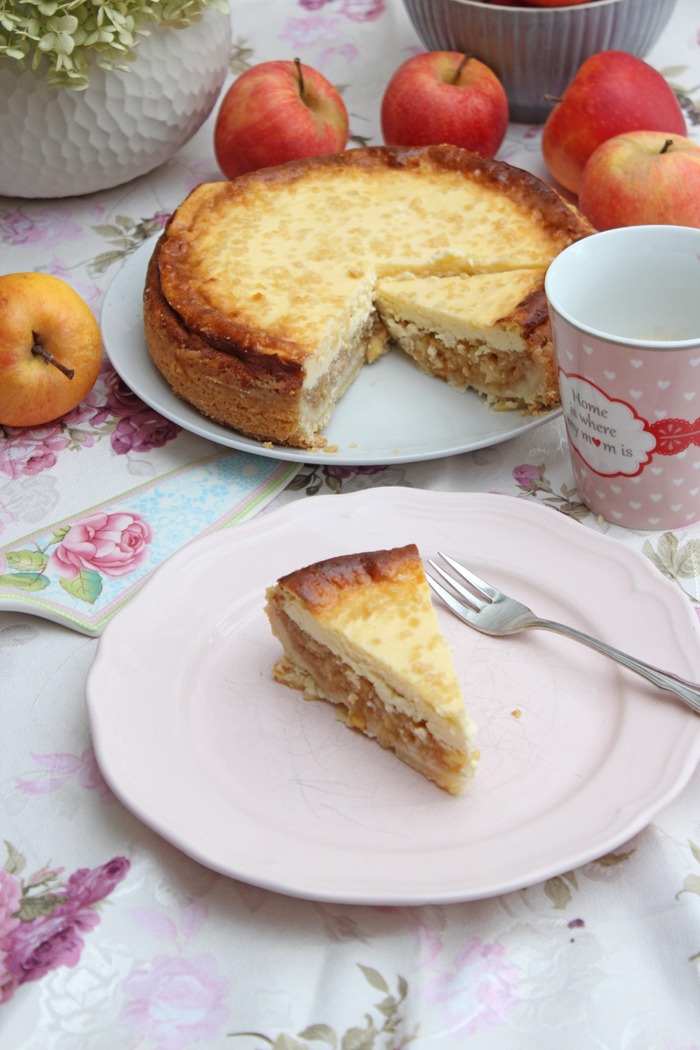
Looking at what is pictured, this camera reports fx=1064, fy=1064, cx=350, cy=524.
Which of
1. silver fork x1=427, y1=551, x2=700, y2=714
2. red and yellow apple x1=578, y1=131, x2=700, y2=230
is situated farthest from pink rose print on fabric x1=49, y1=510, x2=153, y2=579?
red and yellow apple x1=578, y1=131, x2=700, y2=230

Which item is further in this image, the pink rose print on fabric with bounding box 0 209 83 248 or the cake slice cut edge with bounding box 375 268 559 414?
the pink rose print on fabric with bounding box 0 209 83 248

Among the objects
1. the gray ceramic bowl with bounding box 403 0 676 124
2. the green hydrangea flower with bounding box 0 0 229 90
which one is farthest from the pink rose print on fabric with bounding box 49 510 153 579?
the gray ceramic bowl with bounding box 403 0 676 124

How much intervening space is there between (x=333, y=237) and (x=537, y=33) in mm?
916

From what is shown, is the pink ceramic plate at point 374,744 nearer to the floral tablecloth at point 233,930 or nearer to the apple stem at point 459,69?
the floral tablecloth at point 233,930

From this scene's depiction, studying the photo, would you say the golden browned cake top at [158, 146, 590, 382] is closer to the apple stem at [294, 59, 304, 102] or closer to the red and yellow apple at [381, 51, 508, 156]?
the red and yellow apple at [381, 51, 508, 156]

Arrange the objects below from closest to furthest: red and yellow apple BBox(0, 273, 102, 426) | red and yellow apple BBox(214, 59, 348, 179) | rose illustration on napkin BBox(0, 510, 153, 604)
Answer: rose illustration on napkin BBox(0, 510, 153, 604), red and yellow apple BBox(0, 273, 102, 426), red and yellow apple BBox(214, 59, 348, 179)

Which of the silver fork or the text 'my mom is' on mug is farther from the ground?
the text 'my mom is' on mug

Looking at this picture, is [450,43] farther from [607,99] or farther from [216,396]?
[216,396]

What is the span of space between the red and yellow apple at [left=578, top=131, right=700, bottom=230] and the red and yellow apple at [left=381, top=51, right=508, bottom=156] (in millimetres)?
375

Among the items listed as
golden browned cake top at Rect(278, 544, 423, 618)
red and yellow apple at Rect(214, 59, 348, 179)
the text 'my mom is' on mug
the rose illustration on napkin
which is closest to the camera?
golden browned cake top at Rect(278, 544, 423, 618)

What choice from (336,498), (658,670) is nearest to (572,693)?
(658,670)

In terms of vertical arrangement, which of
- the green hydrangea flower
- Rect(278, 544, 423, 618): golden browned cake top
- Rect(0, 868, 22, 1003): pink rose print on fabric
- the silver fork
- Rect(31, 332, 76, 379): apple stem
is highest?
the green hydrangea flower

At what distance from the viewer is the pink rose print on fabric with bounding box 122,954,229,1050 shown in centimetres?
137

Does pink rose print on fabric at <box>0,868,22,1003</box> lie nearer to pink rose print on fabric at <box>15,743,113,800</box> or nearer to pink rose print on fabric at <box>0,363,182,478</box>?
pink rose print on fabric at <box>15,743,113,800</box>
